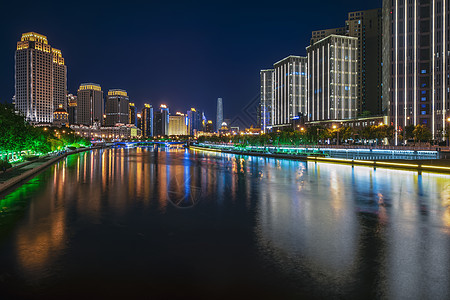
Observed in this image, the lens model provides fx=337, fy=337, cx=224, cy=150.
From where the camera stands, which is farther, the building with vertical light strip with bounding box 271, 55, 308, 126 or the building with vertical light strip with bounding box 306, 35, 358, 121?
the building with vertical light strip with bounding box 271, 55, 308, 126

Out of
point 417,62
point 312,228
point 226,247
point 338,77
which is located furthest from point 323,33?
point 226,247

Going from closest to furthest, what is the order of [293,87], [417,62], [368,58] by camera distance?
[417,62], [368,58], [293,87]

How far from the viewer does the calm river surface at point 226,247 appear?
576 cm

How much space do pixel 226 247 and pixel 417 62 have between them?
107 m

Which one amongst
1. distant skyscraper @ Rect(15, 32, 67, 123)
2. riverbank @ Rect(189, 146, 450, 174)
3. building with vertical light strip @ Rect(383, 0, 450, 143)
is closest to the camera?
riverbank @ Rect(189, 146, 450, 174)

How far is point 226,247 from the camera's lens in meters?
7.86

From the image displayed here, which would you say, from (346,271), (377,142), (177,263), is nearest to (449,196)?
(346,271)

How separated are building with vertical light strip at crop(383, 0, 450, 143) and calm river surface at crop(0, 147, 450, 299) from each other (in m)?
91.9

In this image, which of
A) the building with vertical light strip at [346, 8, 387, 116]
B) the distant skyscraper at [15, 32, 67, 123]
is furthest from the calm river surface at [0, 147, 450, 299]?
the distant skyscraper at [15, 32, 67, 123]

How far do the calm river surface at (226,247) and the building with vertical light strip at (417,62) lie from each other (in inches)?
3618

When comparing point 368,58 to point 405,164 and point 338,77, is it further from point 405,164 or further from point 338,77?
point 405,164

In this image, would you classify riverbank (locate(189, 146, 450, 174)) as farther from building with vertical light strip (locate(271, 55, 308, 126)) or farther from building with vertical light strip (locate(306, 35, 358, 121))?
building with vertical light strip (locate(271, 55, 308, 126))

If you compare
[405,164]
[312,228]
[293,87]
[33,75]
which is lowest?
[312,228]

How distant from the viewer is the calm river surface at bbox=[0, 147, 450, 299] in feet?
18.9
